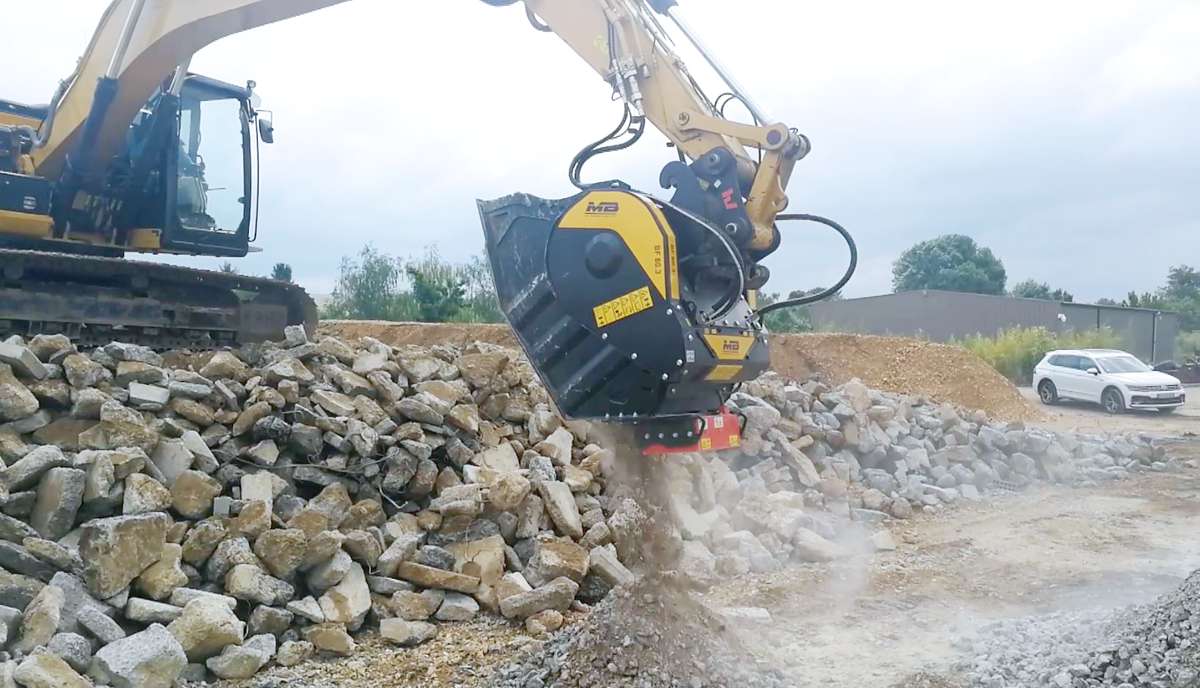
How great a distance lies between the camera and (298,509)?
536 centimetres

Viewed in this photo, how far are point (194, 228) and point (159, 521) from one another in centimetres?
397

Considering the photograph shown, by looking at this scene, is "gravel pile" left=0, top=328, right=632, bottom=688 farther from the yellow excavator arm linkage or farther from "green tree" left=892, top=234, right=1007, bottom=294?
"green tree" left=892, top=234, right=1007, bottom=294

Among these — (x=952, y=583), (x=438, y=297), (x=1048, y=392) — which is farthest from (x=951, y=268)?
(x=952, y=583)

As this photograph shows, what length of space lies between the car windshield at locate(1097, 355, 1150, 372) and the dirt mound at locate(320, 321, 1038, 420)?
2.77 metres

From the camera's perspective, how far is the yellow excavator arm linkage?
4055 millimetres

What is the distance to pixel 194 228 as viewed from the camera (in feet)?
26.1

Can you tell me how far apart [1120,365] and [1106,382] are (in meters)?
0.65

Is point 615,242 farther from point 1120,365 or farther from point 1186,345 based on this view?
point 1186,345

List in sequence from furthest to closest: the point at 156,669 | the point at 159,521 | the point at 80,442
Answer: the point at 80,442, the point at 159,521, the point at 156,669

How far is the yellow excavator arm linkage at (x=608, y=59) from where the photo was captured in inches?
160

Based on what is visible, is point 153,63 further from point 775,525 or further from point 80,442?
point 775,525

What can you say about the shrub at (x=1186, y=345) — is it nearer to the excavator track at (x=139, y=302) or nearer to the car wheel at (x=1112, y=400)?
the car wheel at (x=1112, y=400)

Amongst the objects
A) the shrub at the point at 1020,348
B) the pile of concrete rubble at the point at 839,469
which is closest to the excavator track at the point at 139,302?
the pile of concrete rubble at the point at 839,469

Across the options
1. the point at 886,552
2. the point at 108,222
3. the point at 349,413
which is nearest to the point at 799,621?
the point at 886,552
